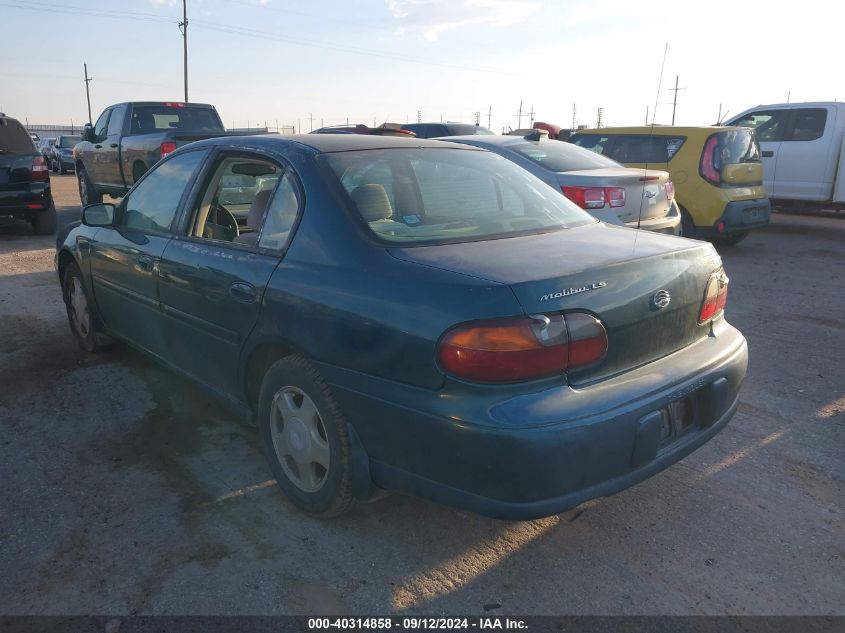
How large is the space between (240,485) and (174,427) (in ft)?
2.67

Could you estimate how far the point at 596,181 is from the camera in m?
6.43

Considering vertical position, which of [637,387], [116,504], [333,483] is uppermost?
[637,387]

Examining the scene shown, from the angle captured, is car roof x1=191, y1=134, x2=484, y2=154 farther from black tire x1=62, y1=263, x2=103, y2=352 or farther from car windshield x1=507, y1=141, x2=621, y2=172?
car windshield x1=507, y1=141, x2=621, y2=172

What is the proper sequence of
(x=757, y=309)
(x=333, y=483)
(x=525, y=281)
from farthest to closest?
(x=757, y=309) → (x=333, y=483) → (x=525, y=281)

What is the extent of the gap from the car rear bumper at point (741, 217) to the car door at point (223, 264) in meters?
6.70

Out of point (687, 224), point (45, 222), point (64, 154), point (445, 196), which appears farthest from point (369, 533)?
point (64, 154)

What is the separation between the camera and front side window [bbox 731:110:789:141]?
1089 cm

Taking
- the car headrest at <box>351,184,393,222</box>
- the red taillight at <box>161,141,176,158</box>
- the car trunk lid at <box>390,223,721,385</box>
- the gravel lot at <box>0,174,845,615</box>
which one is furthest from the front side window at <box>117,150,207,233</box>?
the red taillight at <box>161,141,176,158</box>

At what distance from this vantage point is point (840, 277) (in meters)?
7.74

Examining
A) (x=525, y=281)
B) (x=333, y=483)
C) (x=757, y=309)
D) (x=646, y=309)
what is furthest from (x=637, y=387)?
(x=757, y=309)

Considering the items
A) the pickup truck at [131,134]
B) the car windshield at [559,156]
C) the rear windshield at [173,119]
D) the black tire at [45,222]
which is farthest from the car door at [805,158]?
the black tire at [45,222]

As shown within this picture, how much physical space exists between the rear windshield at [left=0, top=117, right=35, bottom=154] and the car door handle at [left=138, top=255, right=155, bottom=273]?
7.50 metres

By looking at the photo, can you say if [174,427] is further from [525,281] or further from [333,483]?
[525,281]

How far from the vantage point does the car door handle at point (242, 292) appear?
9.67 ft
